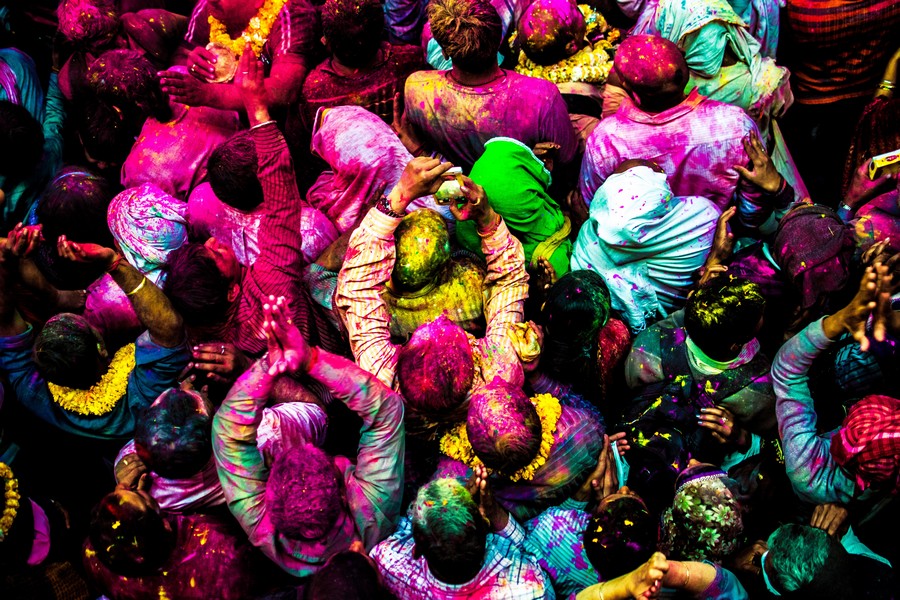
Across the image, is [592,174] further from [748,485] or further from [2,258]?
[2,258]

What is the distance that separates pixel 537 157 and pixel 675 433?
1604 mm

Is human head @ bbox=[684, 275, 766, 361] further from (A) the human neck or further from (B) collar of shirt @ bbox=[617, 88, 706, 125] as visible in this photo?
(A) the human neck

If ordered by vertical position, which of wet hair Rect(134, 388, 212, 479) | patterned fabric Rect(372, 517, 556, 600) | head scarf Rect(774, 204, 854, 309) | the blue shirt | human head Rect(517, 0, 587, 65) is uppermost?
human head Rect(517, 0, 587, 65)

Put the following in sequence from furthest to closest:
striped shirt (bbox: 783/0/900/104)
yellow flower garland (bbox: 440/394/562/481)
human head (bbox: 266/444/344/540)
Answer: striped shirt (bbox: 783/0/900/104)
yellow flower garland (bbox: 440/394/562/481)
human head (bbox: 266/444/344/540)

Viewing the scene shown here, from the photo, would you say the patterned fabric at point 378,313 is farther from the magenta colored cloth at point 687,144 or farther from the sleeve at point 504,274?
the magenta colored cloth at point 687,144

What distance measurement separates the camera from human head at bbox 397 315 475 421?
123 inches

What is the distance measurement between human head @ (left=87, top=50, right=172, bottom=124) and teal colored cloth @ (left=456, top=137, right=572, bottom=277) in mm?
1882

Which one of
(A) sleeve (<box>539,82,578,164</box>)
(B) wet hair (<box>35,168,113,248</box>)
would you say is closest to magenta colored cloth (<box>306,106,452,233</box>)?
(A) sleeve (<box>539,82,578,164</box>)

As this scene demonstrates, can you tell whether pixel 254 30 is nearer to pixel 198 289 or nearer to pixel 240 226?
pixel 240 226

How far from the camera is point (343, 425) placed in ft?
12.7

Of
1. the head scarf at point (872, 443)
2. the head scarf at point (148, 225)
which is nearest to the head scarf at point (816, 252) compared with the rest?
the head scarf at point (872, 443)

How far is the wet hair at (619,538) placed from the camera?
2.89 metres

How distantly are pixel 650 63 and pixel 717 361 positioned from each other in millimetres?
1439

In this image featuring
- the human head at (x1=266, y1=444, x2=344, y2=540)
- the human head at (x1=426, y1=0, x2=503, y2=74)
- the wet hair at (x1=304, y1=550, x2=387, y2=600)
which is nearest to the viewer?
the wet hair at (x1=304, y1=550, x2=387, y2=600)
